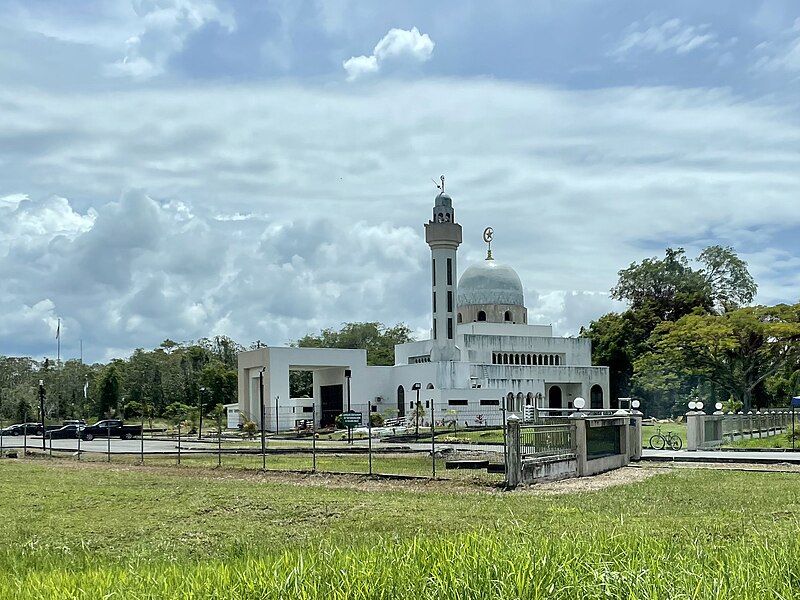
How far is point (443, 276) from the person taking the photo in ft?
236

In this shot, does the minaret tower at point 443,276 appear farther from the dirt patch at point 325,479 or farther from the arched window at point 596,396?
the dirt patch at point 325,479

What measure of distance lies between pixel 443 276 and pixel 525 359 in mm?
13068

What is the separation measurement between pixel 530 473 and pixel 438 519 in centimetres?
645

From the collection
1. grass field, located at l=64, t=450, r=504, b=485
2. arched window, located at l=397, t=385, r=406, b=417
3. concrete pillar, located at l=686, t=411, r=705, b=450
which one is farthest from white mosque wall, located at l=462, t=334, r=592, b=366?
grass field, located at l=64, t=450, r=504, b=485

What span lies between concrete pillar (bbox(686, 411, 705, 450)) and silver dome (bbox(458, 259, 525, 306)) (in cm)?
5202

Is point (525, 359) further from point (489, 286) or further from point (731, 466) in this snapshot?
point (731, 466)

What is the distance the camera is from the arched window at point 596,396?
8025 centimetres

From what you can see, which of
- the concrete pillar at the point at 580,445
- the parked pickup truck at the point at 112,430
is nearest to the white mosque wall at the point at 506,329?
the parked pickup truck at the point at 112,430

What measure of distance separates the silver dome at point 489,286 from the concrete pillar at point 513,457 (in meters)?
64.5

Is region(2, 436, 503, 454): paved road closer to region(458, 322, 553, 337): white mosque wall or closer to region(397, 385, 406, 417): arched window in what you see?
region(397, 385, 406, 417): arched window

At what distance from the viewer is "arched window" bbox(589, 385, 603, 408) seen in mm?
80250

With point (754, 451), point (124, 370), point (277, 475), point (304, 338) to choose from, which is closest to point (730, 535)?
point (277, 475)

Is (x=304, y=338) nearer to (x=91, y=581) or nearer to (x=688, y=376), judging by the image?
(x=688, y=376)

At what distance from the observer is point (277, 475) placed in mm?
22891
